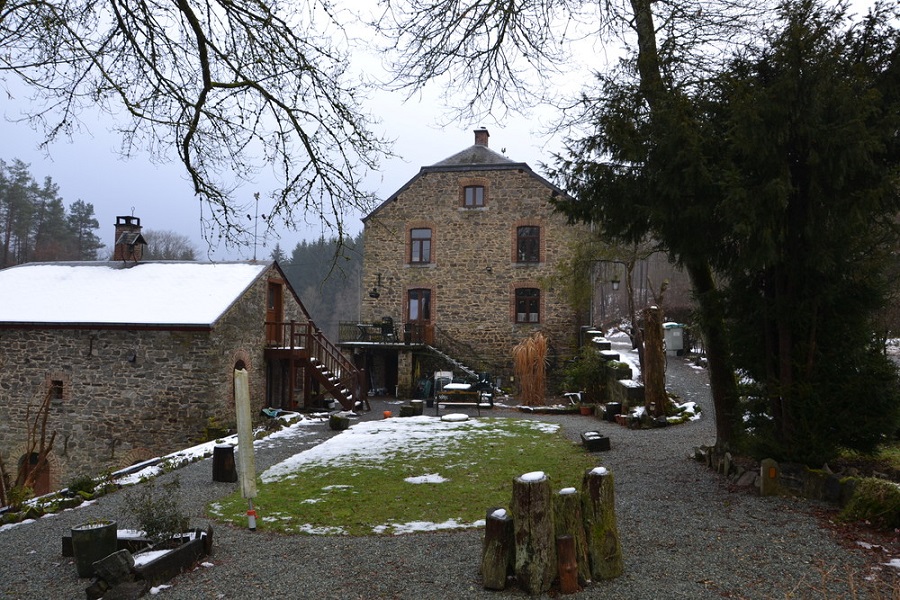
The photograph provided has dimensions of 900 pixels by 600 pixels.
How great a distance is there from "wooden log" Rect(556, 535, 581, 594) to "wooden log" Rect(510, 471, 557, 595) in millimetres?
44

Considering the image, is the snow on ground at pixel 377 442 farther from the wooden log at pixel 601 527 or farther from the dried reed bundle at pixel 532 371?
the wooden log at pixel 601 527

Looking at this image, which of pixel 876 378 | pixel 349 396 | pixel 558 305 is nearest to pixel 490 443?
pixel 876 378

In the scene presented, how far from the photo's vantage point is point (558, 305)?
22891mm

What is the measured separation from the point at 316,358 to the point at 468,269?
7.12 m

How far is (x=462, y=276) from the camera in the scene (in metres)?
23.5

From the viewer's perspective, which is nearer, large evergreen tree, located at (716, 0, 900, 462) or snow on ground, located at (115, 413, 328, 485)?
large evergreen tree, located at (716, 0, 900, 462)

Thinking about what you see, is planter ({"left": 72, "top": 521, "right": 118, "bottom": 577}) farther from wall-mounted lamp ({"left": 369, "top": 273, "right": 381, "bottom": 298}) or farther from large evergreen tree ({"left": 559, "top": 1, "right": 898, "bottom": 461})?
wall-mounted lamp ({"left": 369, "top": 273, "right": 381, "bottom": 298})

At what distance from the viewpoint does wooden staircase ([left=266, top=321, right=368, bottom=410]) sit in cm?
1802

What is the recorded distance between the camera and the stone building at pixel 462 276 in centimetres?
2288

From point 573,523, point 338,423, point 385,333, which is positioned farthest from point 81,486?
point 385,333

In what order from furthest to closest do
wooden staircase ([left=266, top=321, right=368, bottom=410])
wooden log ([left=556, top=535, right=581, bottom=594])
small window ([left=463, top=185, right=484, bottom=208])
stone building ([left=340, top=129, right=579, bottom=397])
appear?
1. small window ([left=463, top=185, right=484, bottom=208])
2. stone building ([left=340, top=129, right=579, bottom=397])
3. wooden staircase ([left=266, top=321, right=368, bottom=410])
4. wooden log ([left=556, top=535, right=581, bottom=594])

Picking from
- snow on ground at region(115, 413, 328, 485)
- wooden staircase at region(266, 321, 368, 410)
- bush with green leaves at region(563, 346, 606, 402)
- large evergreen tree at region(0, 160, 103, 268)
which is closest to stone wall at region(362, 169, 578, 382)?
bush with green leaves at region(563, 346, 606, 402)

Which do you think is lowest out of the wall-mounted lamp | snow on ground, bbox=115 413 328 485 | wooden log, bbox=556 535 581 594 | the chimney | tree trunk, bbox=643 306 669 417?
snow on ground, bbox=115 413 328 485

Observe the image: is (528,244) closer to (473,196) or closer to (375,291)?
(473,196)
